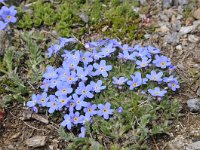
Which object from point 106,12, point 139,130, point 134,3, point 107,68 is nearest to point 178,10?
point 134,3

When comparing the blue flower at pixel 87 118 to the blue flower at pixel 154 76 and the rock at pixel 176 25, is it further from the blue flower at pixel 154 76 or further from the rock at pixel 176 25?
the rock at pixel 176 25

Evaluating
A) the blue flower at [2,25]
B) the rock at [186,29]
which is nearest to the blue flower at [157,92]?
the rock at [186,29]

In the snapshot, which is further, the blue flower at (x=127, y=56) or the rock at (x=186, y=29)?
the rock at (x=186, y=29)

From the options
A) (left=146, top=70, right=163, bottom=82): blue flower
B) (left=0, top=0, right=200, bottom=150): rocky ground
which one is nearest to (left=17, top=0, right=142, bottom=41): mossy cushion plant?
(left=0, top=0, right=200, bottom=150): rocky ground

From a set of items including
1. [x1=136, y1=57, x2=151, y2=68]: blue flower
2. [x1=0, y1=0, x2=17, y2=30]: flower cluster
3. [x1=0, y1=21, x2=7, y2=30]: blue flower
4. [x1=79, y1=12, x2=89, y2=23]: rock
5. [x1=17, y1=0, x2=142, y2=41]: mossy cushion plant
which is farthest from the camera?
[x1=79, y1=12, x2=89, y2=23]: rock

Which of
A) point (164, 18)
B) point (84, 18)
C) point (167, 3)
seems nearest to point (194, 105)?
point (164, 18)

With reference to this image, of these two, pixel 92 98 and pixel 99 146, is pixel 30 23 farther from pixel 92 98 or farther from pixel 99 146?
pixel 99 146

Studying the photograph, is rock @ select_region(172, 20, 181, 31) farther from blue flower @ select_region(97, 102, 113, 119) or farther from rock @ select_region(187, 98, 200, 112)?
blue flower @ select_region(97, 102, 113, 119)
